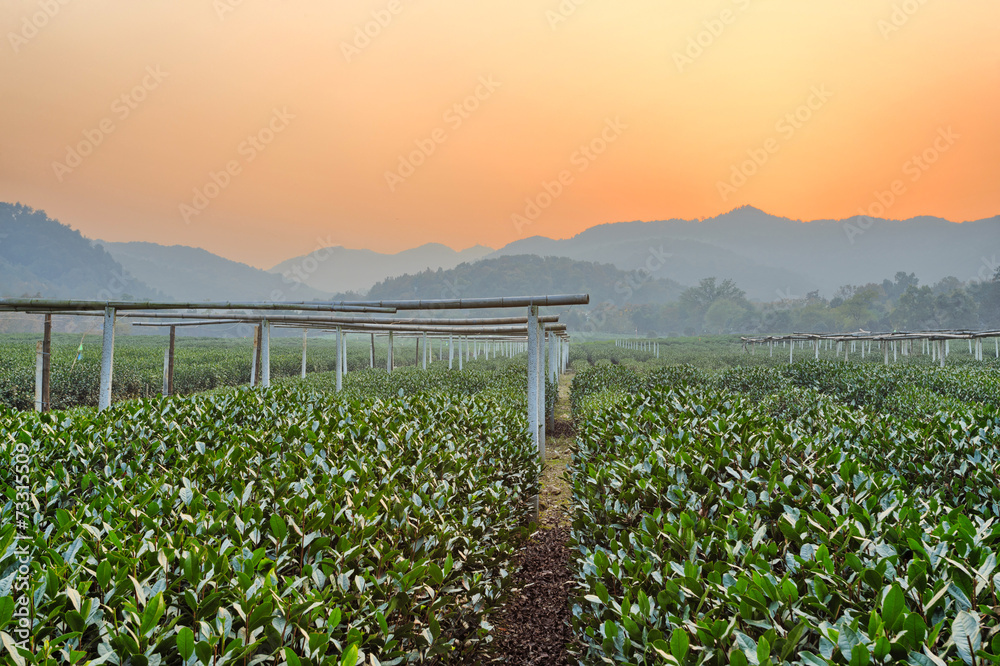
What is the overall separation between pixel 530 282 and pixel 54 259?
12758 centimetres

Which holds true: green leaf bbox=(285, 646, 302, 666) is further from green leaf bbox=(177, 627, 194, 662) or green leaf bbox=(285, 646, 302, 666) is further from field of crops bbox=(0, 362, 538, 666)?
green leaf bbox=(177, 627, 194, 662)

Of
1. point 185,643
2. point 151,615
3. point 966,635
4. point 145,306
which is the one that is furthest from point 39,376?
point 966,635

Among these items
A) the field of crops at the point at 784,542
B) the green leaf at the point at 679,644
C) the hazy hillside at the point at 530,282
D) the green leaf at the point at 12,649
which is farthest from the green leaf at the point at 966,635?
the hazy hillside at the point at 530,282

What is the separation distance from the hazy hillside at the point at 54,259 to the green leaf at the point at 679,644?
148 m

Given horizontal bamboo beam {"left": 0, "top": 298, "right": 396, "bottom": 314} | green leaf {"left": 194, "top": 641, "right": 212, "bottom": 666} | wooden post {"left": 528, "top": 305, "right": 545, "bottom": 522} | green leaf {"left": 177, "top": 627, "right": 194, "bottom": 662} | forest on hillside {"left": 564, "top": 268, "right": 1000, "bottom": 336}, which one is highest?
forest on hillside {"left": 564, "top": 268, "right": 1000, "bottom": 336}

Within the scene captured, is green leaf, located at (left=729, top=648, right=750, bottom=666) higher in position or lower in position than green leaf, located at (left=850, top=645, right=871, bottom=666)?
lower

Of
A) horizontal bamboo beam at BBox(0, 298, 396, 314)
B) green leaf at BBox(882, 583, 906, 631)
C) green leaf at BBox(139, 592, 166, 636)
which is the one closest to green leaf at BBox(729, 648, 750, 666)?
green leaf at BBox(882, 583, 906, 631)

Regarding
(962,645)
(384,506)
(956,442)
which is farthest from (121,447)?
(956,442)

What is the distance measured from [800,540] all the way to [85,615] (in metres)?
2.47

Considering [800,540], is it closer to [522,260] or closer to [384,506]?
[384,506]

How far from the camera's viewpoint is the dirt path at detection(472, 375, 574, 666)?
10.8ft

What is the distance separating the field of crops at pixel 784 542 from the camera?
53.4 inches

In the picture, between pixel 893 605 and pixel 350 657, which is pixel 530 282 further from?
pixel 350 657

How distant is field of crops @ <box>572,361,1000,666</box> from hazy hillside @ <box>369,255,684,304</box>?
5537 inches
